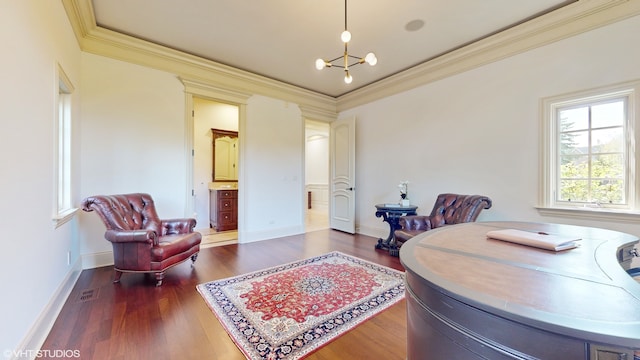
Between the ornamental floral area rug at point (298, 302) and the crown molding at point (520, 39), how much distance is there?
10.1ft

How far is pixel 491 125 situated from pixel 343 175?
2.80 meters

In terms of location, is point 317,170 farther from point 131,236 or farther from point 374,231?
point 131,236

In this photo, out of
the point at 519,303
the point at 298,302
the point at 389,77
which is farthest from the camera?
the point at 389,77

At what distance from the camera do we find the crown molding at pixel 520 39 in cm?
257

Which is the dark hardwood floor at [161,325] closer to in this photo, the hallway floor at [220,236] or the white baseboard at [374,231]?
the hallway floor at [220,236]

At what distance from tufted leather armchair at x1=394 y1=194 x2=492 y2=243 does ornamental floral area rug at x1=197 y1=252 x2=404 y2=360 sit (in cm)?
68

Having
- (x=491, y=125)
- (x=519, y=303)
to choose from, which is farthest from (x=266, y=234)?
(x=519, y=303)

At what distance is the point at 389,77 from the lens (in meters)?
4.54

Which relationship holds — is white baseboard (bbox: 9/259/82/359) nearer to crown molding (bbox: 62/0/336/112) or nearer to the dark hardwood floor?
the dark hardwood floor

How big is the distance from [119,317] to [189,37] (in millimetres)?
3289

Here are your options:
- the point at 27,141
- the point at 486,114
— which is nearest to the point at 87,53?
the point at 27,141

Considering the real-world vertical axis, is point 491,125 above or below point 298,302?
above

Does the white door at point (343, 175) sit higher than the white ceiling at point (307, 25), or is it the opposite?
the white ceiling at point (307, 25)

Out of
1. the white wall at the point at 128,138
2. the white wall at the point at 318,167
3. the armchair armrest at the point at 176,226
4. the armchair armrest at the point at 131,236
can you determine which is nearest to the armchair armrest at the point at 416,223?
the armchair armrest at the point at 176,226
